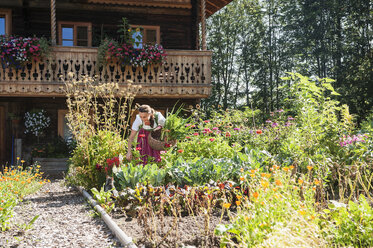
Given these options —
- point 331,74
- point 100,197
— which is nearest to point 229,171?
point 100,197

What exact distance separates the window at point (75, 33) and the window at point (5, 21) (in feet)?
5.43

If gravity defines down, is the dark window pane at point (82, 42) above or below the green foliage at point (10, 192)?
above

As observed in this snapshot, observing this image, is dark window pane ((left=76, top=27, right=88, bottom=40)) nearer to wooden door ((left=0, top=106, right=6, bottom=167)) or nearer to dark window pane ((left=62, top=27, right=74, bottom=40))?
dark window pane ((left=62, top=27, right=74, bottom=40))

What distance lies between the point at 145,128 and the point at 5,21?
9372 mm

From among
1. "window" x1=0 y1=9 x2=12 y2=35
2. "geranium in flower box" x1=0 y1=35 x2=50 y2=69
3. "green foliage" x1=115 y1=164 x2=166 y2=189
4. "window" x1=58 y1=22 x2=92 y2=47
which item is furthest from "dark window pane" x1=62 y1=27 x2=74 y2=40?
"green foliage" x1=115 y1=164 x2=166 y2=189

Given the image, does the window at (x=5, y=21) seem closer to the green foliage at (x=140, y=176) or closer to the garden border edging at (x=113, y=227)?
the garden border edging at (x=113, y=227)

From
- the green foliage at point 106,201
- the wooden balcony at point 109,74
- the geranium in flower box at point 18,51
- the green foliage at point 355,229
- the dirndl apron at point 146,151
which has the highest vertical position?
the geranium in flower box at point 18,51

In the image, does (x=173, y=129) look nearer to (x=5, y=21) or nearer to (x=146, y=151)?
(x=146, y=151)

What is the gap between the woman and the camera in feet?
21.2

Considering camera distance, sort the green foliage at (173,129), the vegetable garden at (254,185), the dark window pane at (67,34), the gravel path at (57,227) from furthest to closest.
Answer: the dark window pane at (67,34), the green foliage at (173,129), the gravel path at (57,227), the vegetable garden at (254,185)

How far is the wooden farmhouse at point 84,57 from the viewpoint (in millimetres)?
11047

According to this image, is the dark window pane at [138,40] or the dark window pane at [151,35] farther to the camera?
the dark window pane at [151,35]

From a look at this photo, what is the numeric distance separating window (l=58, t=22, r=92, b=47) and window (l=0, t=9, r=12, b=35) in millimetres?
1656

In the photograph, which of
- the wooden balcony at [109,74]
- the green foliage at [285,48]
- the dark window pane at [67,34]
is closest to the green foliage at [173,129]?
the wooden balcony at [109,74]
